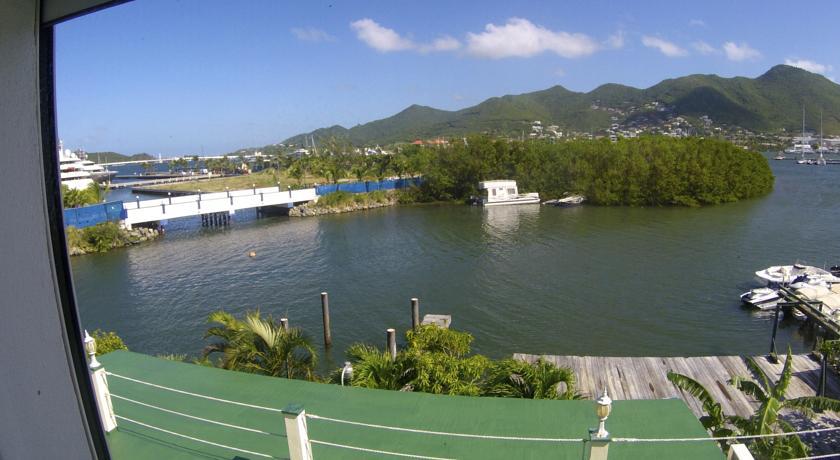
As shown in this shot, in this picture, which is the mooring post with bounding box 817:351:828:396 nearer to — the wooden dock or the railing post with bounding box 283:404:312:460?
the wooden dock

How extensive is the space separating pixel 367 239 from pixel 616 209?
1337cm

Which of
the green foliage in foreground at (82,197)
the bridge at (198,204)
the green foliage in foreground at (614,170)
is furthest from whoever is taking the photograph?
the green foliage in foreground at (614,170)

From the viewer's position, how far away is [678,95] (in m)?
A: 92.4

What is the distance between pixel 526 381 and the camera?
3.80 metres

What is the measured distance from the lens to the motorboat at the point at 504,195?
27.6 meters

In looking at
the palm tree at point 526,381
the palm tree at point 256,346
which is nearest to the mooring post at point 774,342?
the palm tree at point 526,381

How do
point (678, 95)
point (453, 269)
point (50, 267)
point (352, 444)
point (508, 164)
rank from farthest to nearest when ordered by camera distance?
point (678, 95), point (508, 164), point (453, 269), point (352, 444), point (50, 267)

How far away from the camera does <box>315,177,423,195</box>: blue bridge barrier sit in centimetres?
2781

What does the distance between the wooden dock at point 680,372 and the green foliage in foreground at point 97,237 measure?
17.2 meters

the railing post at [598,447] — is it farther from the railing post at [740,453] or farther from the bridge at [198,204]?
the bridge at [198,204]

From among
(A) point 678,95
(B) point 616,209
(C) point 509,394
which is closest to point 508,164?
(B) point 616,209

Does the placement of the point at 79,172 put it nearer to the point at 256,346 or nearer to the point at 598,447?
the point at 256,346

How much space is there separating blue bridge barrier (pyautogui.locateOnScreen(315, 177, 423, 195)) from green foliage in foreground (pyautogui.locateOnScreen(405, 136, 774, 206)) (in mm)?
1025

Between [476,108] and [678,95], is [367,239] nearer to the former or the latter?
[678,95]
